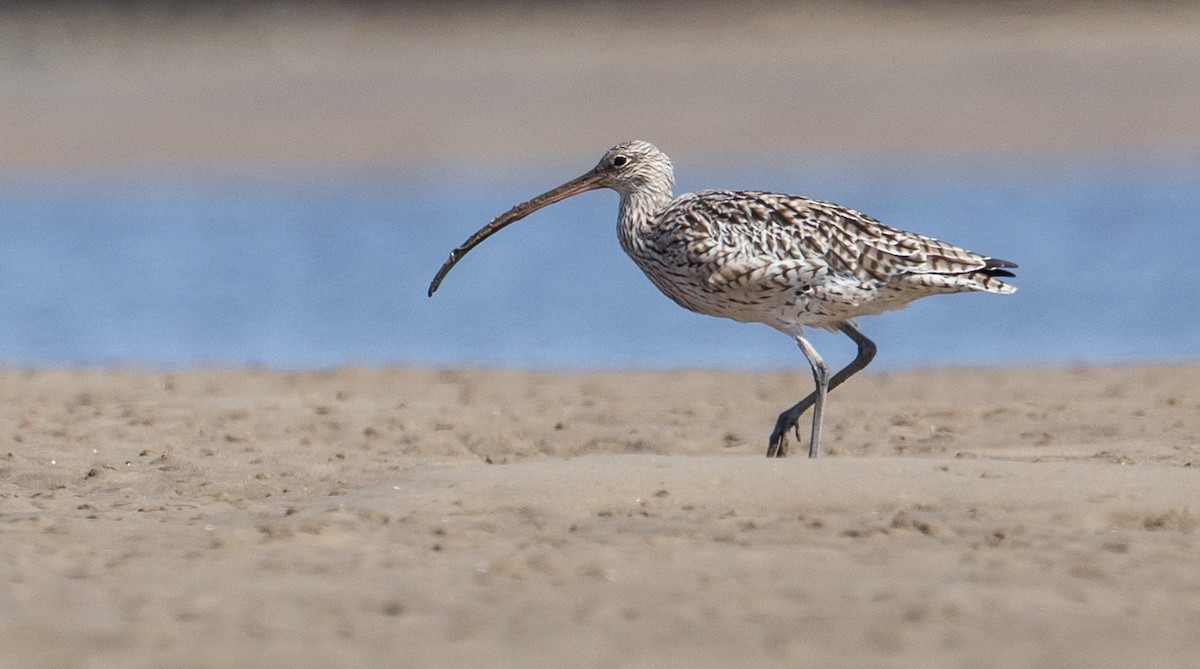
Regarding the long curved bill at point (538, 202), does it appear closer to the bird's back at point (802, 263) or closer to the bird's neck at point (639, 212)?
the bird's neck at point (639, 212)

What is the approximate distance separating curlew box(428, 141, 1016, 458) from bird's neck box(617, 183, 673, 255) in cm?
23

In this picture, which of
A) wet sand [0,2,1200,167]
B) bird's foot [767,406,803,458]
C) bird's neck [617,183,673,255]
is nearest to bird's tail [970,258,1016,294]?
bird's foot [767,406,803,458]

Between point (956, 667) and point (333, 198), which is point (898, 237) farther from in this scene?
point (333, 198)

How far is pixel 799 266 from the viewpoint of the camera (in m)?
8.07

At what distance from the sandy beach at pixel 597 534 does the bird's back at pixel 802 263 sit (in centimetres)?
77

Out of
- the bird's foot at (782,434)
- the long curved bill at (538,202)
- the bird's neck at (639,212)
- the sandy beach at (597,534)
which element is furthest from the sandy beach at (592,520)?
the bird's neck at (639,212)

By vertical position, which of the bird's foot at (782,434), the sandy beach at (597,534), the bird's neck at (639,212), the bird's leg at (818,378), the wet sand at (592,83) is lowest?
the sandy beach at (597,534)

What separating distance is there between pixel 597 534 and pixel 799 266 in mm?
2115

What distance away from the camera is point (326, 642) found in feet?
16.5

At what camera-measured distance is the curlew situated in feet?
26.6

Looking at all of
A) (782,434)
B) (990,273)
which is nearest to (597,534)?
(782,434)

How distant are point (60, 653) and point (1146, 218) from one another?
17.4 metres

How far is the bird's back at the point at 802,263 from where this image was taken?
26.6ft

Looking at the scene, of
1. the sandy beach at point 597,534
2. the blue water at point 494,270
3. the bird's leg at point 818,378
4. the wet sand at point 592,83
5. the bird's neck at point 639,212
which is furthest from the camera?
the wet sand at point 592,83
